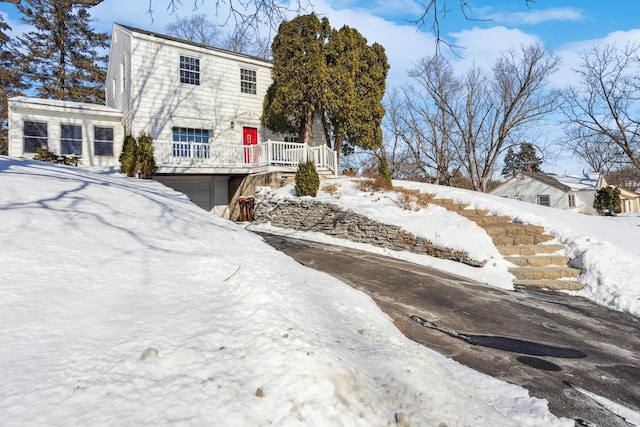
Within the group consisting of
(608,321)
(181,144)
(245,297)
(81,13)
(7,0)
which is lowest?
(608,321)

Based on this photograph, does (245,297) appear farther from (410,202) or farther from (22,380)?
(410,202)

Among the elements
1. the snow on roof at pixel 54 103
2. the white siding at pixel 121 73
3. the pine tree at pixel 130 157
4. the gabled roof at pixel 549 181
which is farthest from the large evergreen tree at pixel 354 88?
the gabled roof at pixel 549 181

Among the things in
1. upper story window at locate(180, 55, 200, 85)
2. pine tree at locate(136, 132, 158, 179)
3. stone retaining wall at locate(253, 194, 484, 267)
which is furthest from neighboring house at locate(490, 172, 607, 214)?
pine tree at locate(136, 132, 158, 179)

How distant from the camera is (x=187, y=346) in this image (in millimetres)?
2070

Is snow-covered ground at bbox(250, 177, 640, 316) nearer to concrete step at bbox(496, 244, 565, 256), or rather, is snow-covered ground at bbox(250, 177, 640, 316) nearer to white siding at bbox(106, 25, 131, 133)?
concrete step at bbox(496, 244, 565, 256)

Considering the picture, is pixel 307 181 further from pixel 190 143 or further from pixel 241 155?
pixel 190 143

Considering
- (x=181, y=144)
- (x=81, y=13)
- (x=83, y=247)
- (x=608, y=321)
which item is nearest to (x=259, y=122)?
(x=181, y=144)

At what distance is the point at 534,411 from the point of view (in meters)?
2.46

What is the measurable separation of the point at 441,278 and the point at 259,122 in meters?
12.3

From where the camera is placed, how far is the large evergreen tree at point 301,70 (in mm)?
14117

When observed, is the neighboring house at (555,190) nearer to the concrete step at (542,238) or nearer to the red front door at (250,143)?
the concrete step at (542,238)

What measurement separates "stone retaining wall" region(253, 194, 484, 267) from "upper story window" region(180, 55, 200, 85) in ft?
22.0

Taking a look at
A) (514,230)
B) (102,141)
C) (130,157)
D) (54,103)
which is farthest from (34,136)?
(514,230)

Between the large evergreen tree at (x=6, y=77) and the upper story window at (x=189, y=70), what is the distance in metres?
17.1
